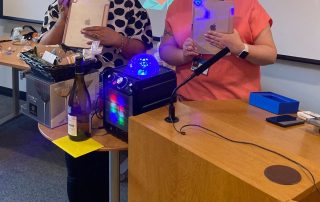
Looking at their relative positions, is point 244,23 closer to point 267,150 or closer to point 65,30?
point 267,150

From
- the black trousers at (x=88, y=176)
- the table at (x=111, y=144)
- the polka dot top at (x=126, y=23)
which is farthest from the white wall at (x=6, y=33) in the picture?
the table at (x=111, y=144)

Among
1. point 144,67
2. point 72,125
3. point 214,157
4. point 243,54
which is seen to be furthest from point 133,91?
point 243,54

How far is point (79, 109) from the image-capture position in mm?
1430

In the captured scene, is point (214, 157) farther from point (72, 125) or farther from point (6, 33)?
point (6, 33)

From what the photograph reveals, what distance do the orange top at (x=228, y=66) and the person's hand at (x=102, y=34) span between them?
25 centimetres

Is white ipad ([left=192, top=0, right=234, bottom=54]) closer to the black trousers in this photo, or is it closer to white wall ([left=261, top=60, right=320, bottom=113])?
the black trousers

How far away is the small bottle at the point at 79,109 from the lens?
55.6 inches

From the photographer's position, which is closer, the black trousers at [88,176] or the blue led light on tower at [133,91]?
the blue led light on tower at [133,91]

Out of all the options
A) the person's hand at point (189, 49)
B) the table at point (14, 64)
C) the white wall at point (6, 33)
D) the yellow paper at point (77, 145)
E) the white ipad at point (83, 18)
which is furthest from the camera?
the white wall at point (6, 33)

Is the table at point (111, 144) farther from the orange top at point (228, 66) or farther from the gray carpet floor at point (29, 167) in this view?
the gray carpet floor at point (29, 167)

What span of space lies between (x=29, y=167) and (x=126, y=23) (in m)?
1.43

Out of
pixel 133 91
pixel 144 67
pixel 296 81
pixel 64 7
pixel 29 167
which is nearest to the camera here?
pixel 133 91

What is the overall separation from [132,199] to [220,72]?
Result: 25.5 inches

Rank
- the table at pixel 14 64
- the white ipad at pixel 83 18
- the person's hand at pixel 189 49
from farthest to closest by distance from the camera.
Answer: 1. the table at pixel 14 64
2. the white ipad at pixel 83 18
3. the person's hand at pixel 189 49
